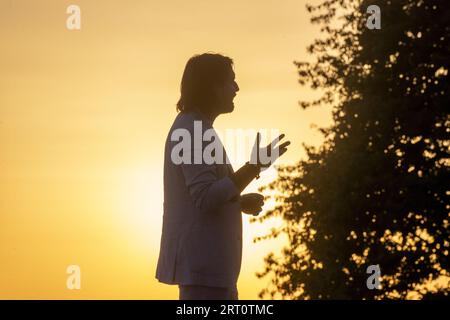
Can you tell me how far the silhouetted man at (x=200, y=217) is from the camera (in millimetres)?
5348

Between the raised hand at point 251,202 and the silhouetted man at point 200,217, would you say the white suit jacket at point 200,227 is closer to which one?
the silhouetted man at point 200,217

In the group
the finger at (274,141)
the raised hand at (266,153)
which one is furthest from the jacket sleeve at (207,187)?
the finger at (274,141)

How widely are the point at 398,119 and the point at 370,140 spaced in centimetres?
104

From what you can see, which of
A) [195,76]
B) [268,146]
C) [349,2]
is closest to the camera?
[268,146]

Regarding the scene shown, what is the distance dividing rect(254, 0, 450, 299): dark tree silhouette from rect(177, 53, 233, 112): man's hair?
21.9 meters

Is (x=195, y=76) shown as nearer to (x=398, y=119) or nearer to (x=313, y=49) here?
(x=398, y=119)

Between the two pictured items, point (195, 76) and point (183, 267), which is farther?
point (195, 76)

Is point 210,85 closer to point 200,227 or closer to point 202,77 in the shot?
point 202,77

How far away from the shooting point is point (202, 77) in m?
5.77

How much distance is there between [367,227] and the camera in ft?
93.4

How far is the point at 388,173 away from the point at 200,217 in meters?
23.0

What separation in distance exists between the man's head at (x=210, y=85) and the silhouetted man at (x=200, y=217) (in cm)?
11
